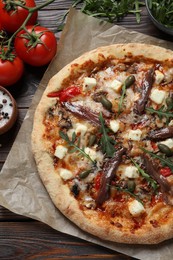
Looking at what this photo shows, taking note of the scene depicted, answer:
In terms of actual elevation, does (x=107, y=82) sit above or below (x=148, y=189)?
above

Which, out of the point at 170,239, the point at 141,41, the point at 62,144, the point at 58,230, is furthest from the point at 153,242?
the point at 141,41

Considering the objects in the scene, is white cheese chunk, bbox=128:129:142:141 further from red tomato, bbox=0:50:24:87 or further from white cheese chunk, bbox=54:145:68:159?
red tomato, bbox=0:50:24:87

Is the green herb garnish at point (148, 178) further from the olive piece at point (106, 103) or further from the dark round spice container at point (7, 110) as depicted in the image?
→ the dark round spice container at point (7, 110)

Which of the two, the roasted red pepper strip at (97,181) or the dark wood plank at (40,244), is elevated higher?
the roasted red pepper strip at (97,181)

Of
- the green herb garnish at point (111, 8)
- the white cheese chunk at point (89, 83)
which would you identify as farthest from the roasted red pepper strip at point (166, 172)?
the green herb garnish at point (111, 8)

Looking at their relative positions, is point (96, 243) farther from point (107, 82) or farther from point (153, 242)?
point (107, 82)
